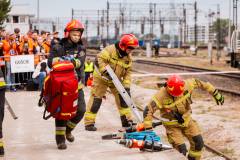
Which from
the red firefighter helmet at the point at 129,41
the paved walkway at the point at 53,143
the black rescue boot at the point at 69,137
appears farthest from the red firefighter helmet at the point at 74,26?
the paved walkway at the point at 53,143

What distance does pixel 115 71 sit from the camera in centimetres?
1187

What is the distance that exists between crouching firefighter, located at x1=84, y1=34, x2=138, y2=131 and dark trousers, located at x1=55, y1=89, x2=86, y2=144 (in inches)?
52.8

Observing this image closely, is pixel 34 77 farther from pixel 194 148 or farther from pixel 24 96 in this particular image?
pixel 194 148

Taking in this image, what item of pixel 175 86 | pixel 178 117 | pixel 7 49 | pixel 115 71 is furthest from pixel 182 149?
pixel 7 49

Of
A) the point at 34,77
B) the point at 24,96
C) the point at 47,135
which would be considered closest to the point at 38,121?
the point at 47,135

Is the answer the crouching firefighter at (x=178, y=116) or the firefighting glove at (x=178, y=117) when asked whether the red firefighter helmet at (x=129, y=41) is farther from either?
the firefighting glove at (x=178, y=117)

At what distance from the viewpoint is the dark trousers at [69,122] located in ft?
33.0

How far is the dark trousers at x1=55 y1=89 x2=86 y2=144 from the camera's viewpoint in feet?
33.0

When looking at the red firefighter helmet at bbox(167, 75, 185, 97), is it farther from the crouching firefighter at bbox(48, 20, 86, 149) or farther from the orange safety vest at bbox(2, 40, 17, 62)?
the orange safety vest at bbox(2, 40, 17, 62)

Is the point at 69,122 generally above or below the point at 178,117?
below

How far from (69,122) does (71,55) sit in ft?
3.43

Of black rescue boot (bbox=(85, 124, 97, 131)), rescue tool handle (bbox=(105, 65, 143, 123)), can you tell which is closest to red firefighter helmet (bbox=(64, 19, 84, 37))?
rescue tool handle (bbox=(105, 65, 143, 123))

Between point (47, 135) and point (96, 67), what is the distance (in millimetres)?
1515

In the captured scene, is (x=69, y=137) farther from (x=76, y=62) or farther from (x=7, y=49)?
(x=7, y=49)
